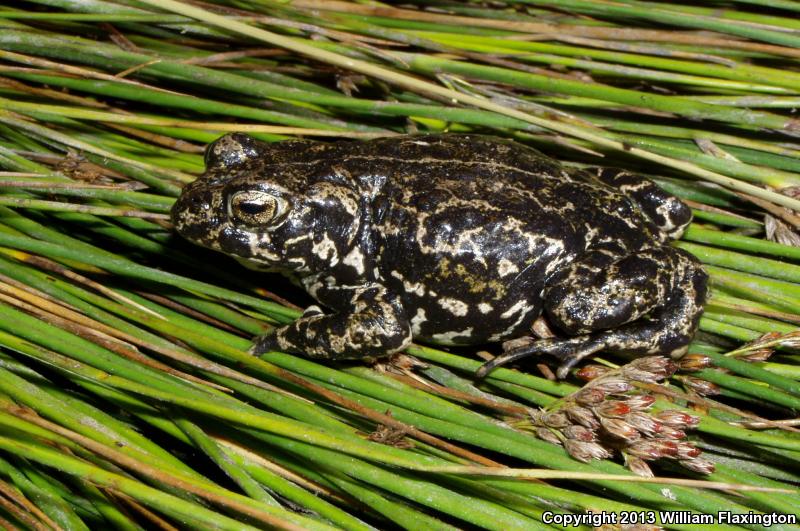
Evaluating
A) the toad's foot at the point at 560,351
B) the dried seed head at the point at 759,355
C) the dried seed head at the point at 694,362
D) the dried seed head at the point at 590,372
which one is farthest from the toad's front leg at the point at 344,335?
the dried seed head at the point at 759,355

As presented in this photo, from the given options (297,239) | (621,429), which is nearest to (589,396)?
(621,429)

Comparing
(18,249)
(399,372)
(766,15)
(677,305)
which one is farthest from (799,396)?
(18,249)

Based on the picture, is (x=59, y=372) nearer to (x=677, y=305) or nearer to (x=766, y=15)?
(x=677, y=305)

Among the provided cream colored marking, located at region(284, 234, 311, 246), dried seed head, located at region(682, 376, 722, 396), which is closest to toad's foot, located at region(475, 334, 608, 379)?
dried seed head, located at region(682, 376, 722, 396)

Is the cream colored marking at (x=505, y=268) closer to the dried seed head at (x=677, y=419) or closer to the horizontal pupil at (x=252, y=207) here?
the dried seed head at (x=677, y=419)

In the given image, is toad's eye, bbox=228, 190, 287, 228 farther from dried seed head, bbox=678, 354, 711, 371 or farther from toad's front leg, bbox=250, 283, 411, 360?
dried seed head, bbox=678, 354, 711, 371

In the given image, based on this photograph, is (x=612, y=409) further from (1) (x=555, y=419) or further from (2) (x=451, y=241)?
(2) (x=451, y=241)

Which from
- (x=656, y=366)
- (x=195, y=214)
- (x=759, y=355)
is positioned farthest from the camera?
(x=195, y=214)
